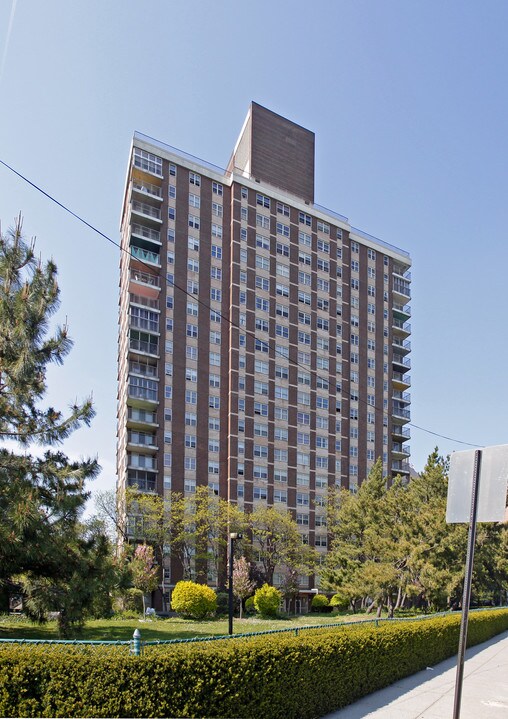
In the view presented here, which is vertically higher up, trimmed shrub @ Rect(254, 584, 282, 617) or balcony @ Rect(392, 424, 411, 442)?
balcony @ Rect(392, 424, 411, 442)

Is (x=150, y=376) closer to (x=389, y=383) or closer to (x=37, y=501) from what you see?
(x=389, y=383)

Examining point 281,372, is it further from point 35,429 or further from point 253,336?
point 35,429

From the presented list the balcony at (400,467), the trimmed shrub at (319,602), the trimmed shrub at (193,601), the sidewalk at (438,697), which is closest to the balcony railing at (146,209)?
the trimmed shrub at (193,601)

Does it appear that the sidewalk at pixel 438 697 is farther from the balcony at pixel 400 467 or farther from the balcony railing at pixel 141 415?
the balcony at pixel 400 467

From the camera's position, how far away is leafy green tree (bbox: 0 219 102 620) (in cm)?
1745

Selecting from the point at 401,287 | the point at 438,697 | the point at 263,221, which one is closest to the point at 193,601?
the point at 438,697

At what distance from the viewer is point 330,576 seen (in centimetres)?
4825

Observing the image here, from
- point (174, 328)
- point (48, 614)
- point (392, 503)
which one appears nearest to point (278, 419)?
point (174, 328)

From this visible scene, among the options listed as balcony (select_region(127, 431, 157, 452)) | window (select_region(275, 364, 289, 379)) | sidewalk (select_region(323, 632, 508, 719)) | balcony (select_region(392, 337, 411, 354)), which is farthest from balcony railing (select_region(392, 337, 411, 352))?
sidewalk (select_region(323, 632, 508, 719))

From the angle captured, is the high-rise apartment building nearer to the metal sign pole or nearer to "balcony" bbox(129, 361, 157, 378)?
"balcony" bbox(129, 361, 157, 378)

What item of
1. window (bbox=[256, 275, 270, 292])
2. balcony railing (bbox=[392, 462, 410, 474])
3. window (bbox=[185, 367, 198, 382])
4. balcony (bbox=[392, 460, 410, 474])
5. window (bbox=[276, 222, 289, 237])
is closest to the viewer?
window (bbox=[185, 367, 198, 382])

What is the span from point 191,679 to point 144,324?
177 ft

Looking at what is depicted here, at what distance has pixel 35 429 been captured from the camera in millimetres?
18812

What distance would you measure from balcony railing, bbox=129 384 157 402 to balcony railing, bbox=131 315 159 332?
5.42 metres
